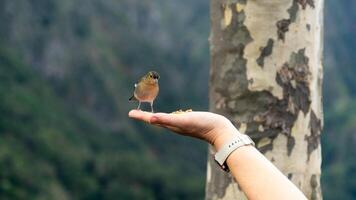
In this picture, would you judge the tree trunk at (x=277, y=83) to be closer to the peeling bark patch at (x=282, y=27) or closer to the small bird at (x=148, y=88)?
the peeling bark patch at (x=282, y=27)

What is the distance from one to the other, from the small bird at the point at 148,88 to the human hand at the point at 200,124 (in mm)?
520

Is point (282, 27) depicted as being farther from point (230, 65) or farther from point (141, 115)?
point (141, 115)

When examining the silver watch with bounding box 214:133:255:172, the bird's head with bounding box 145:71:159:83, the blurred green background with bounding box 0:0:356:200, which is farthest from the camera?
the blurred green background with bounding box 0:0:356:200

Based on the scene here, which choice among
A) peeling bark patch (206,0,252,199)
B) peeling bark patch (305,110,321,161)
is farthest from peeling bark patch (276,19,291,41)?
peeling bark patch (305,110,321,161)

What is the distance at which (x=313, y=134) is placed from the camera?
358cm

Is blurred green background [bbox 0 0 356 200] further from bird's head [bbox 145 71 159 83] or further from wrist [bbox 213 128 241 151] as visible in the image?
wrist [bbox 213 128 241 151]

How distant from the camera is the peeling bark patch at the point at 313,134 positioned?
3557 millimetres

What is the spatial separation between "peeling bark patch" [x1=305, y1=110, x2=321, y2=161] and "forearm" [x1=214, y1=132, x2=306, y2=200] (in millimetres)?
1270

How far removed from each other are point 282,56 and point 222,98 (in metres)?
0.30

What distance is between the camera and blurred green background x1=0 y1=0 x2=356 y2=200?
5394 centimetres

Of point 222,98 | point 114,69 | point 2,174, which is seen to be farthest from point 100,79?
point 222,98

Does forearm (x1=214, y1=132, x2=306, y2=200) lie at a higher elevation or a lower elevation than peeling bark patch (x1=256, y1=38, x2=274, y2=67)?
lower

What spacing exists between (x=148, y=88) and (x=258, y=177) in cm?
90

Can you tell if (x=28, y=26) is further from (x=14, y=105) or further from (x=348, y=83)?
(x=348, y=83)
